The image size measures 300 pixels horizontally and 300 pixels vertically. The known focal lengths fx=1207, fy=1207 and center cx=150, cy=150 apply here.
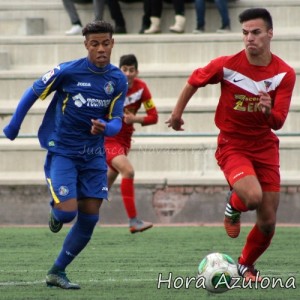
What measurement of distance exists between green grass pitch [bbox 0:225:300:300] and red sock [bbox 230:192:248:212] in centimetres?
58

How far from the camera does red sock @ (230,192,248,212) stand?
9383 mm

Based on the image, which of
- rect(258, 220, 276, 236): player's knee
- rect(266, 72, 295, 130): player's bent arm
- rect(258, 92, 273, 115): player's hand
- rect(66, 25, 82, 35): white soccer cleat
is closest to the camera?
rect(258, 92, 273, 115): player's hand

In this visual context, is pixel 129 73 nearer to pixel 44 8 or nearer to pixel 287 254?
pixel 287 254

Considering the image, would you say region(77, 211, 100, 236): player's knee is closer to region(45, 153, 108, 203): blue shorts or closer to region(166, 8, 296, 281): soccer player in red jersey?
region(45, 153, 108, 203): blue shorts

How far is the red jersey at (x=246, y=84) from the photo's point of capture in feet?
29.7

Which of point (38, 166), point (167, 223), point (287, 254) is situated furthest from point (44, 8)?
point (287, 254)

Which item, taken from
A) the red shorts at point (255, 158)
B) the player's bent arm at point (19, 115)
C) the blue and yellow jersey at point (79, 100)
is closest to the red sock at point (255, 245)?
the red shorts at point (255, 158)

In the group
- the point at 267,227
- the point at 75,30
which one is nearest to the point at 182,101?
the point at 267,227

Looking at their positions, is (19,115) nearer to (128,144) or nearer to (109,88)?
(109,88)

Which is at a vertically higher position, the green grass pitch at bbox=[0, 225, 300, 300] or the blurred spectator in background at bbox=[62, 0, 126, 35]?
the blurred spectator in background at bbox=[62, 0, 126, 35]

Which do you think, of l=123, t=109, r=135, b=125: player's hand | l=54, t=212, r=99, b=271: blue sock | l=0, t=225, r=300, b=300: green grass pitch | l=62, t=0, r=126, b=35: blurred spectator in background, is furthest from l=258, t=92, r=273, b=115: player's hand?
l=62, t=0, r=126, b=35: blurred spectator in background

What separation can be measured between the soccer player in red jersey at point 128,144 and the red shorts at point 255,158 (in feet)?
14.7

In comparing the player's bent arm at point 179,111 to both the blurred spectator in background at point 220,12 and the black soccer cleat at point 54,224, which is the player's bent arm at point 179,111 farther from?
the blurred spectator in background at point 220,12

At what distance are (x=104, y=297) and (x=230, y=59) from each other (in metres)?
2.10
